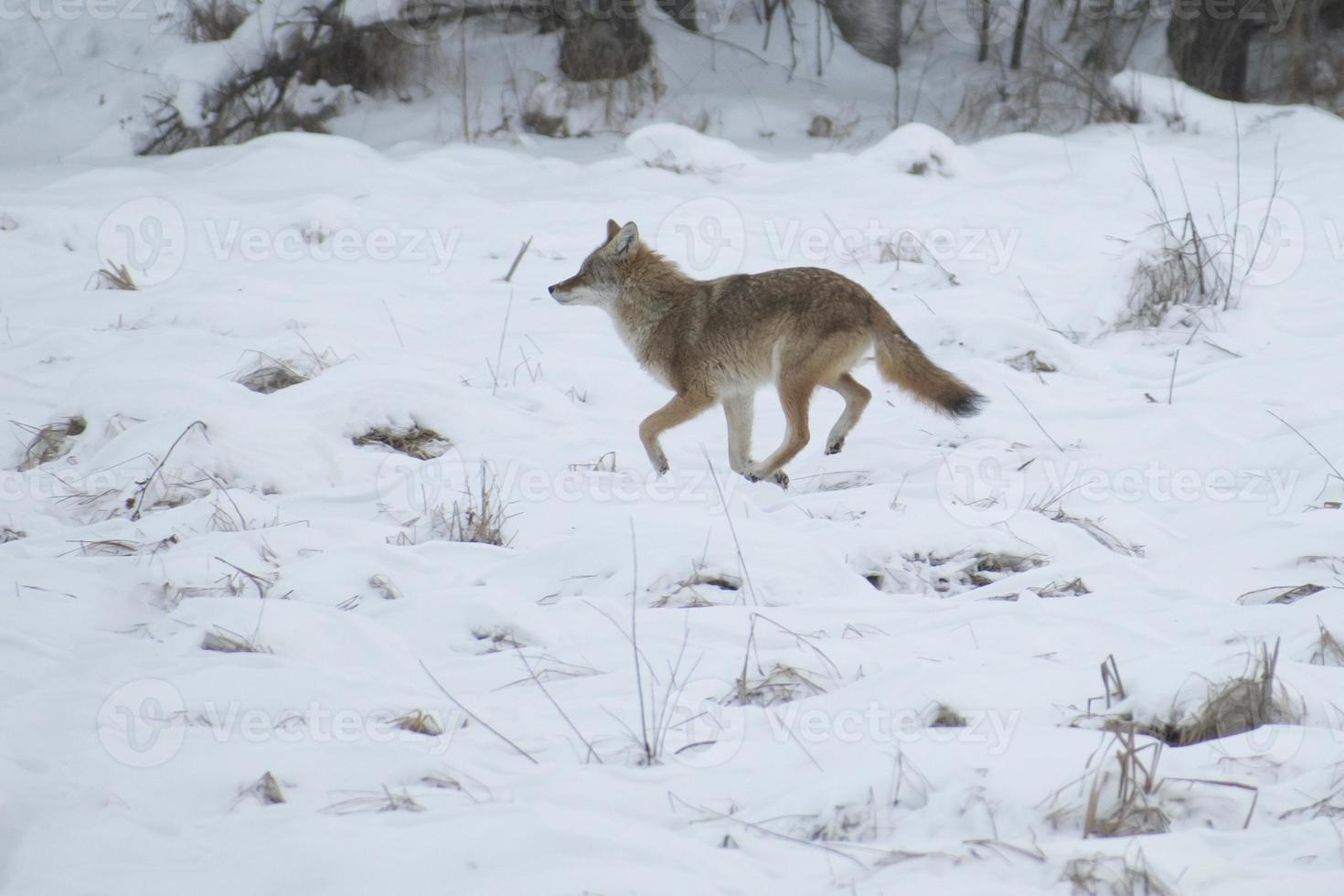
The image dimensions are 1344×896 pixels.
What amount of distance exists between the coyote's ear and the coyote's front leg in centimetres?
102

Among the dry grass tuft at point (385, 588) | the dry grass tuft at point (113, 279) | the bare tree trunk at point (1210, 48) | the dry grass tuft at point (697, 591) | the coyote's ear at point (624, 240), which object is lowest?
the dry grass tuft at point (113, 279)

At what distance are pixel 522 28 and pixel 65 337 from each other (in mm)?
8945

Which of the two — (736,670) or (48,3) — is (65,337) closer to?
(736,670)

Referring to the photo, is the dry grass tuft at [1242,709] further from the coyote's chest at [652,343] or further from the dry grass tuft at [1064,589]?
the coyote's chest at [652,343]

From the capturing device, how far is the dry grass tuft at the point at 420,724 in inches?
117

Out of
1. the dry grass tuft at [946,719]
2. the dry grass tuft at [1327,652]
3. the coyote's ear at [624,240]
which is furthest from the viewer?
the coyote's ear at [624,240]

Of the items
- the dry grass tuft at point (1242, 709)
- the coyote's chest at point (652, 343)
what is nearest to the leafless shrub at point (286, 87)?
the coyote's chest at point (652, 343)

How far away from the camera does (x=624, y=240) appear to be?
661 cm

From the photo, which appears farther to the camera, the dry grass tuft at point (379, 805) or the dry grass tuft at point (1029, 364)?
the dry grass tuft at point (1029, 364)

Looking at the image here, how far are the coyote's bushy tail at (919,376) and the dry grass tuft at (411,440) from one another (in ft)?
7.11

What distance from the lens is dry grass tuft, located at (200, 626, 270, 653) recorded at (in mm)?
3340
